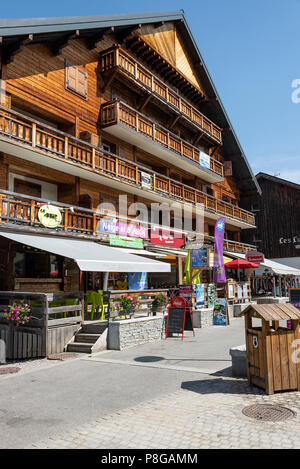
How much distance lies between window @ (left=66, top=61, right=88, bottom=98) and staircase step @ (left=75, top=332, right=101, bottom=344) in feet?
38.0

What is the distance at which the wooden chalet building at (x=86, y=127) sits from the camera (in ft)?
47.7

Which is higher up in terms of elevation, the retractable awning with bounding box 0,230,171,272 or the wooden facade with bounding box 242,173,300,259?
the wooden facade with bounding box 242,173,300,259

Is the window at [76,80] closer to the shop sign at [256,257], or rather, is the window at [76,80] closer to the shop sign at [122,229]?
the shop sign at [122,229]

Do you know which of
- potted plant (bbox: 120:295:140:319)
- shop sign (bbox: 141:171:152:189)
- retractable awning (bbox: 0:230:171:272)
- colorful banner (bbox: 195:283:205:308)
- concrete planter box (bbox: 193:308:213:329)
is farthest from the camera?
shop sign (bbox: 141:171:152:189)

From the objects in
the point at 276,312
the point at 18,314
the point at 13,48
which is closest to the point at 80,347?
the point at 18,314

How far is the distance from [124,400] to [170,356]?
3792 millimetres

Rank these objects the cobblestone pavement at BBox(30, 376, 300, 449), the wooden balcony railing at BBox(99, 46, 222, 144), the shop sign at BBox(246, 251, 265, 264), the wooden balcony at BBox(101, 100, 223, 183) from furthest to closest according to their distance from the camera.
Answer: the shop sign at BBox(246, 251, 265, 264)
the wooden balcony railing at BBox(99, 46, 222, 144)
the wooden balcony at BBox(101, 100, 223, 183)
the cobblestone pavement at BBox(30, 376, 300, 449)

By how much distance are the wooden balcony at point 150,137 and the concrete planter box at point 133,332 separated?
33.8 feet

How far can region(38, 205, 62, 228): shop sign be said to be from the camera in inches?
548

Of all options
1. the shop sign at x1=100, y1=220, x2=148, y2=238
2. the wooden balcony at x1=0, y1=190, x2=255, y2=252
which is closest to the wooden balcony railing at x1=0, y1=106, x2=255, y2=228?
the wooden balcony at x1=0, y1=190, x2=255, y2=252

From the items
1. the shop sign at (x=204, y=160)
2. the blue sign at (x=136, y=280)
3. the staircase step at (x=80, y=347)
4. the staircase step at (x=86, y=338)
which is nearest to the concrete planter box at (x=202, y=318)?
the blue sign at (x=136, y=280)

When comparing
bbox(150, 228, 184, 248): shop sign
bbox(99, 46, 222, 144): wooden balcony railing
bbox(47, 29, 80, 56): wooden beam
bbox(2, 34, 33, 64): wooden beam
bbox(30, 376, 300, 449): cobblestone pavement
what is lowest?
bbox(30, 376, 300, 449): cobblestone pavement

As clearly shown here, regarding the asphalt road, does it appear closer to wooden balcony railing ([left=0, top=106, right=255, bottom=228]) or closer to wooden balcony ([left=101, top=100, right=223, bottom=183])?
wooden balcony railing ([left=0, top=106, right=255, bottom=228])

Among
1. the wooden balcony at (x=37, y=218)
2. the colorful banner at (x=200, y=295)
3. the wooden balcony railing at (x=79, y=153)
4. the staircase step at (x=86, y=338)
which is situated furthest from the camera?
the colorful banner at (x=200, y=295)
